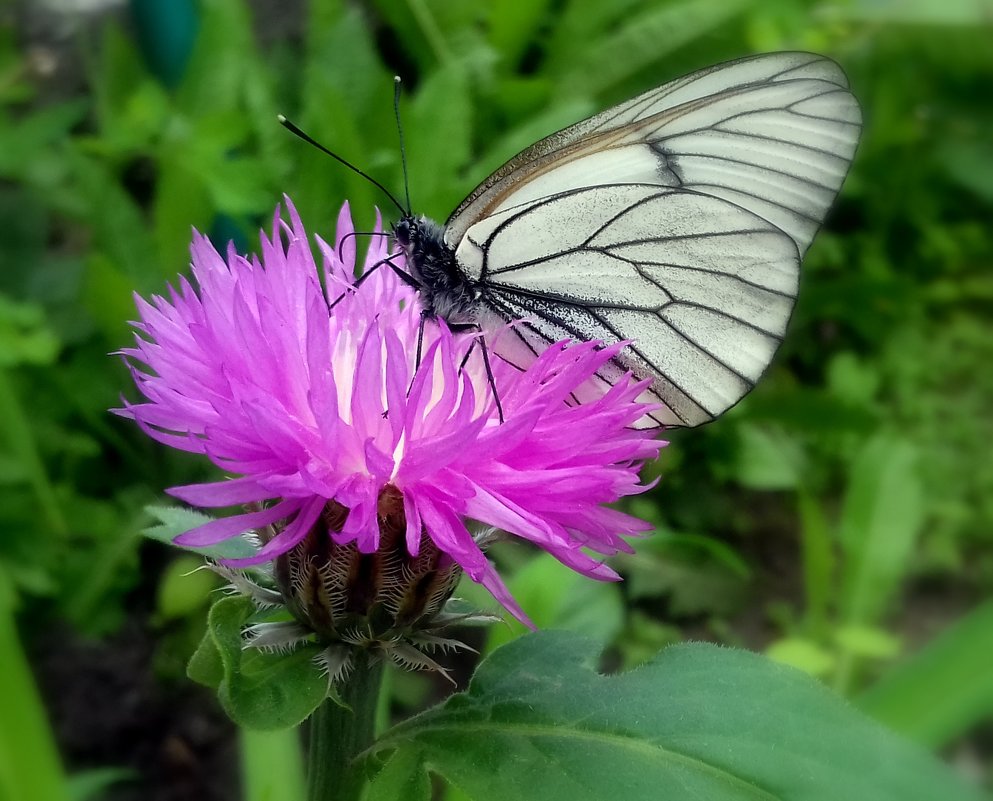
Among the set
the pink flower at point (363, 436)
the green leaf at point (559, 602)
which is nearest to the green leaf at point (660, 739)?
the pink flower at point (363, 436)

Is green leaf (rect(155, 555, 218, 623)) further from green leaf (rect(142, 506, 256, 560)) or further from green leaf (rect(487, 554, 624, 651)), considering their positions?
green leaf (rect(142, 506, 256, 560))

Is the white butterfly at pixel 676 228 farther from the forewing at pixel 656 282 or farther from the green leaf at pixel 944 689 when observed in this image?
the green leaf at pixel 944 689

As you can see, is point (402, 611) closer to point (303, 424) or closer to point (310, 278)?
point (303, 424)

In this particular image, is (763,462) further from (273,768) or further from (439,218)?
(273,768)

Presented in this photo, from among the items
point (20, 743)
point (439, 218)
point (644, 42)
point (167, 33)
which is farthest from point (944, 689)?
point (167, 33)

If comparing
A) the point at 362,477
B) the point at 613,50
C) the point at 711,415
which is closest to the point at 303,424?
the point at 362,477

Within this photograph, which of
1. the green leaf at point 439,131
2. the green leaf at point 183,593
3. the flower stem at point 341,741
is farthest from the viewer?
the green leaf at point 439,131

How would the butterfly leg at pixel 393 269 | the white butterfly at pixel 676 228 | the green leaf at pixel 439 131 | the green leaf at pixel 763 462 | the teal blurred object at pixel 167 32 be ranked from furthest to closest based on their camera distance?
the green leaf at pixel 763 462 → the teal blurred object at pixel 167 32 → the green leaf at pixel 439 131 → the white butterfly at pixel 676 228 → the butterfly leg at pixel 393 269
